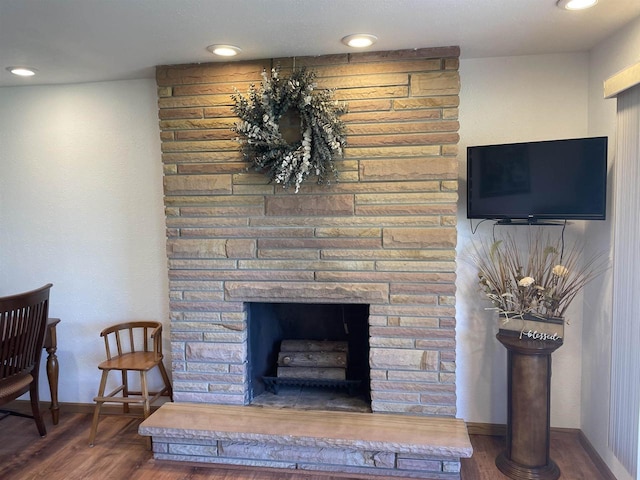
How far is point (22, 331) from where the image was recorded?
8.39ft

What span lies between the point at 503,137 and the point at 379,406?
1.73m

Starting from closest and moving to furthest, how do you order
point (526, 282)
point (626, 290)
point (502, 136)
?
1. point (626, 290)
2. point (526, 282)
3. point (502, 136)

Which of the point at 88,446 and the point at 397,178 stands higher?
the point at 397,178

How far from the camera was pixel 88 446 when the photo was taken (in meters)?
2.68

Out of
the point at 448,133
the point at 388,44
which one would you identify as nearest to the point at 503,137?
the point at 448,133

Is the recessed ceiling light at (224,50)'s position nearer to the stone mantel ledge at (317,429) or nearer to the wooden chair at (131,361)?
the wooden chair at (131,361)

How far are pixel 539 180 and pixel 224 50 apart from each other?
1.80 meters

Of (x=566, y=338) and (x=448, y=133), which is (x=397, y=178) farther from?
(x=566, y=338)

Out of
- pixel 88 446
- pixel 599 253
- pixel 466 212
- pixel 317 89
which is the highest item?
pixel 317 89

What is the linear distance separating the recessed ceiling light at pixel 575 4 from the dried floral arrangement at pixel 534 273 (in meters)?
1.11

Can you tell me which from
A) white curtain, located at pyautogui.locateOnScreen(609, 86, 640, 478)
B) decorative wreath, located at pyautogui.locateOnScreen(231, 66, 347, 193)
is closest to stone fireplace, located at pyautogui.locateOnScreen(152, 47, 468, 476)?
decorative wreath, located at pyautogui.locateOnScreen(231, 66, 347, 193)

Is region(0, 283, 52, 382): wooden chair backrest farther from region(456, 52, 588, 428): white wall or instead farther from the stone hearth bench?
region(456, 52, 588, 428): white wall

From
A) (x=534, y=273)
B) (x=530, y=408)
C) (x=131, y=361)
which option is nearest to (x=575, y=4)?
(x=534, y=273)

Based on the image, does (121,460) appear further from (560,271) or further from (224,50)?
(560,271)
